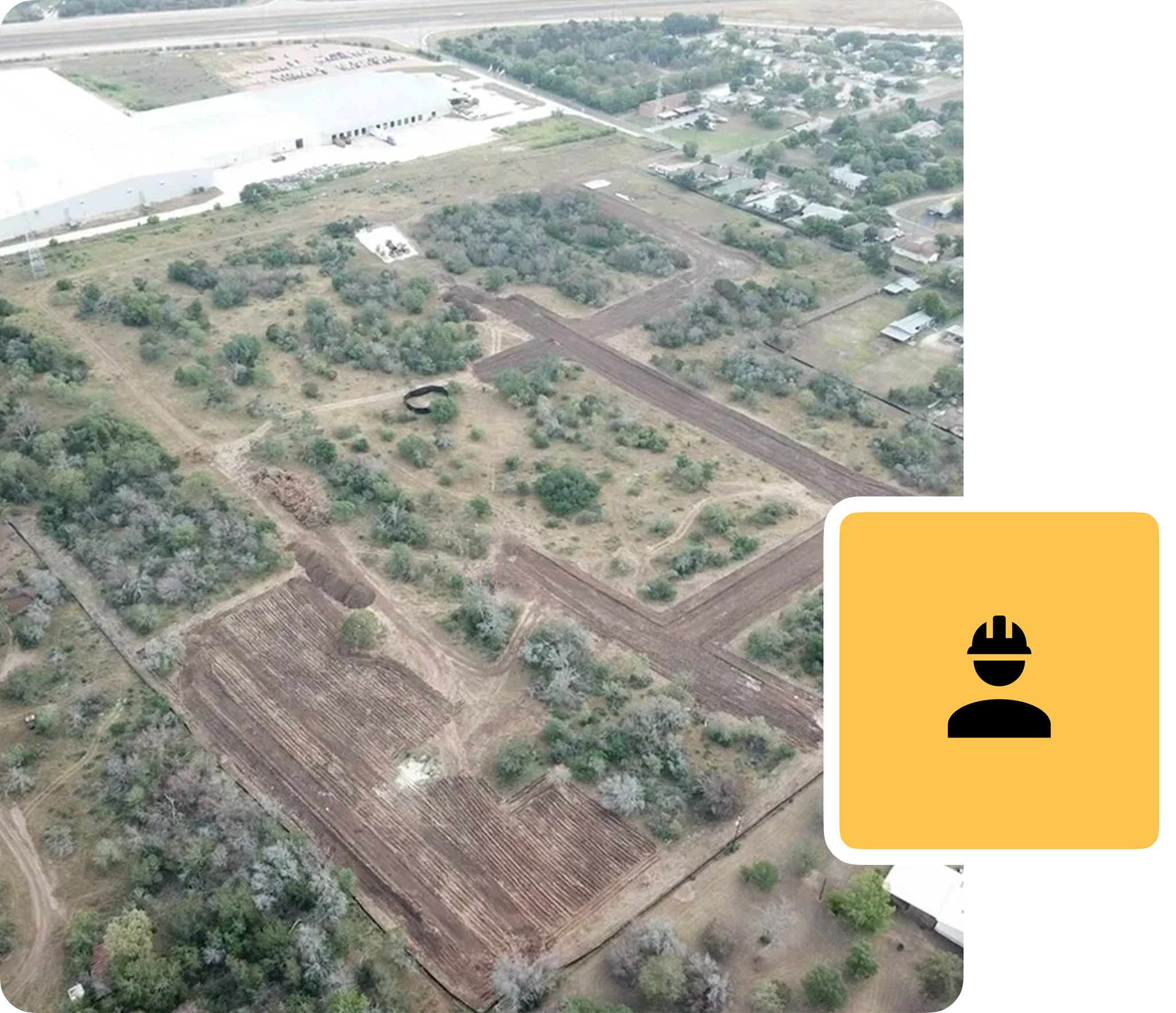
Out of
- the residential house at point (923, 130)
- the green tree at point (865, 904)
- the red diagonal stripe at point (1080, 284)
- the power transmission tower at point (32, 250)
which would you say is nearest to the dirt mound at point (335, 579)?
the green tree at point (865, 904)

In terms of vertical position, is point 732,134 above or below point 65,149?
below

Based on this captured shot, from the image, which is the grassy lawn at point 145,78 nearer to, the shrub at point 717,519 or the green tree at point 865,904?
the shrub at point 717,519

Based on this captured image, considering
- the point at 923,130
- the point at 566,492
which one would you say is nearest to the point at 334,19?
the point at 923,130

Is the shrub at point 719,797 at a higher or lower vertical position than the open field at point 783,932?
higher

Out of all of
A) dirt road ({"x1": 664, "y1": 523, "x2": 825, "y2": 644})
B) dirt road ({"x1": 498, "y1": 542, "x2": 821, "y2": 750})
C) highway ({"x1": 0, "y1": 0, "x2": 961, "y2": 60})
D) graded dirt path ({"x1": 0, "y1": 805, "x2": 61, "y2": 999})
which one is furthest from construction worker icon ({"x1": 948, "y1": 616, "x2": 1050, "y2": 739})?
highway ({"x1": 0, "y1": 0, "x2": 961, "y2": 60})

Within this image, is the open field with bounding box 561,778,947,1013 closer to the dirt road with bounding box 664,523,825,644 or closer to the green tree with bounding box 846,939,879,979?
the green tree with bounding box 846,939,879,979

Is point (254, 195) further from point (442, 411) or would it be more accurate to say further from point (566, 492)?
point (566, 492)
